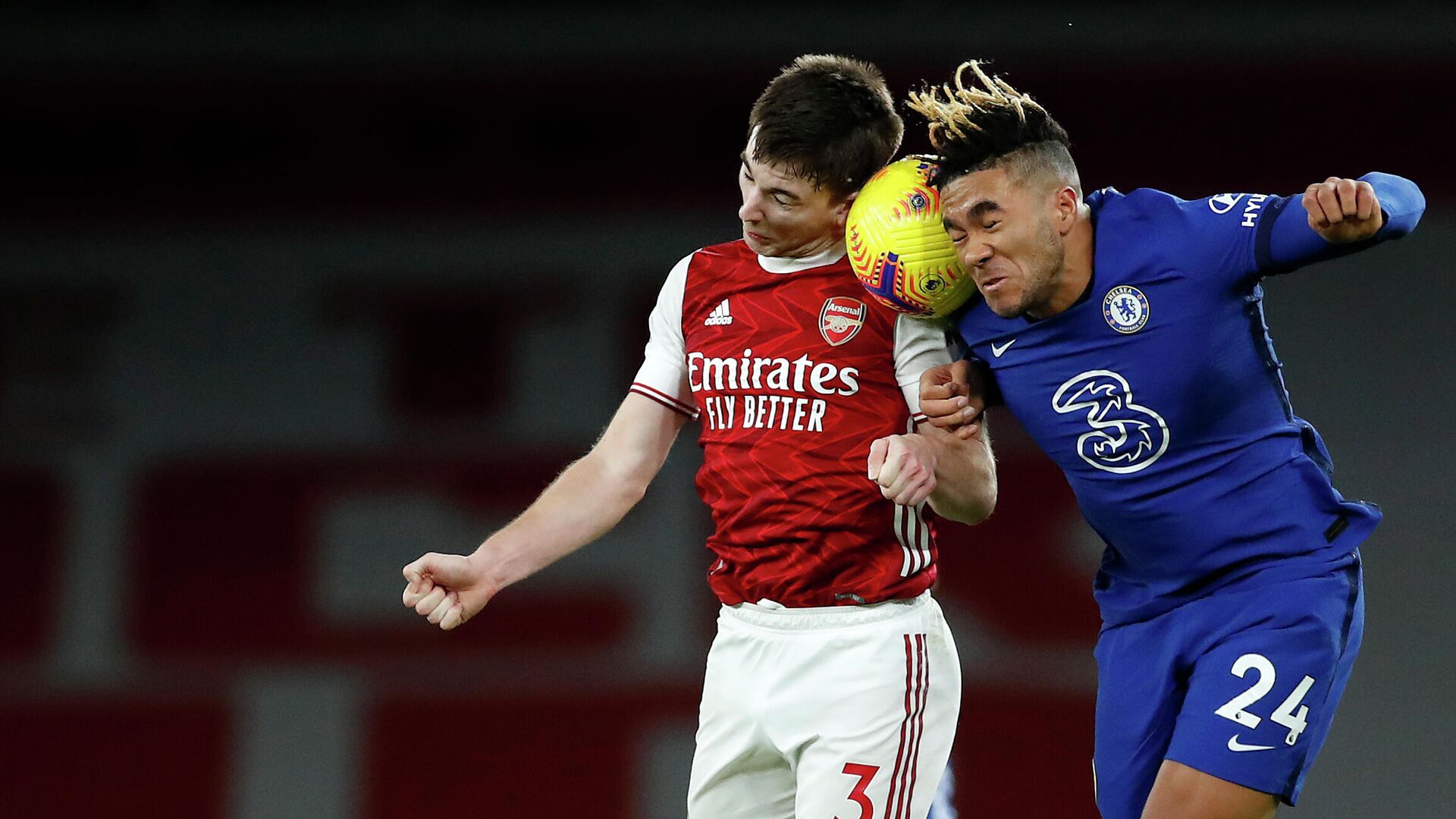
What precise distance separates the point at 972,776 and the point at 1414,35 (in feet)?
11.3

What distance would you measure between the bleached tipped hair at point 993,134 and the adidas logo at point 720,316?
0.46 metres

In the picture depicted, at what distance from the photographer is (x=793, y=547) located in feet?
8.21

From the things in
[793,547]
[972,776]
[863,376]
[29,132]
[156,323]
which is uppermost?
[29,132]

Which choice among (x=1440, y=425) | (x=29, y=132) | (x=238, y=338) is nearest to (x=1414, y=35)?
(x=1440, y=425)

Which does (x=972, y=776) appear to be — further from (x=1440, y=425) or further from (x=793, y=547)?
(x=793, y=547)

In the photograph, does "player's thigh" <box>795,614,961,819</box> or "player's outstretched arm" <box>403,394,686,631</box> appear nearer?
"player's thigh" <box>795,614,961,819</box>

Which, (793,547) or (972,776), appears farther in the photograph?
(972,776)

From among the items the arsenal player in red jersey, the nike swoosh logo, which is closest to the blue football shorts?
the nike swoosh logo

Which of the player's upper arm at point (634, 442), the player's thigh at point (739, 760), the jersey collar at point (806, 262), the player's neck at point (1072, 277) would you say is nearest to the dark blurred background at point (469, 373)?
the player's upper arm at point (634, 442)

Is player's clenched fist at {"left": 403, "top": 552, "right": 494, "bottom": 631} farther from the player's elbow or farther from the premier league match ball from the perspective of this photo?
the premier league match ball

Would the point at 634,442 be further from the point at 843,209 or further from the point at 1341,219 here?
the point at 1341,219

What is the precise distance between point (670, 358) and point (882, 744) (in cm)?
86

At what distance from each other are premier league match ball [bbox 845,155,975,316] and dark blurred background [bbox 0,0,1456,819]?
320 centimetres

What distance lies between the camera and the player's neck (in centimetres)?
246
